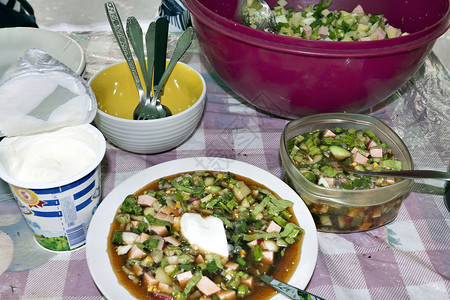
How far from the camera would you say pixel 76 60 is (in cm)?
102

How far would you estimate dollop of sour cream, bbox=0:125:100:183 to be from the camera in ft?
2.58

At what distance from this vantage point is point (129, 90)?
1.18 metres

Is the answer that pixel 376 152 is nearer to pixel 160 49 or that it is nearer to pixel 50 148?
pixel 160 49

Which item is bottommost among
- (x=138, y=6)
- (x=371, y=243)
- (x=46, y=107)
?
(x=138, y=6)

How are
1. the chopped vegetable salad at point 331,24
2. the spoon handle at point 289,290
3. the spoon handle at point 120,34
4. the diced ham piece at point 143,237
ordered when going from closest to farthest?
the spoon handle at point 289,290 → the diced ham piece at point 143,237 → the spoon handle at point 120,34 → the chopped vegetable salad at point 331,24

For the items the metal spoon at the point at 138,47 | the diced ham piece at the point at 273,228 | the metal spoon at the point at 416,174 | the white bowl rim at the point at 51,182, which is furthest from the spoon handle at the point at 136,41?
the metal spoon at the point at 416,174

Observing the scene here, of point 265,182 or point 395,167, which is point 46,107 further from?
point 395,167

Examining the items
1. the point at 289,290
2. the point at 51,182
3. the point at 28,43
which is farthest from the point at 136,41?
the point at 289,290

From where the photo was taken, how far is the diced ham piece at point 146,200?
2.92 feet

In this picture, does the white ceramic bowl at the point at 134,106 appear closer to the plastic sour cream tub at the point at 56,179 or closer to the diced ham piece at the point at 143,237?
the plastic sour cream tub at the point at 56,179

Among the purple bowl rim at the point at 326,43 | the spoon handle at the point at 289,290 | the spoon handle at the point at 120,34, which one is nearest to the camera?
the spoon handle at the point at 289,290

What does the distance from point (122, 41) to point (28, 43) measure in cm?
24

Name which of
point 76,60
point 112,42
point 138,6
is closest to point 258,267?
point 76,60

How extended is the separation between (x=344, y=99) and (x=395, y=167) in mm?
207
